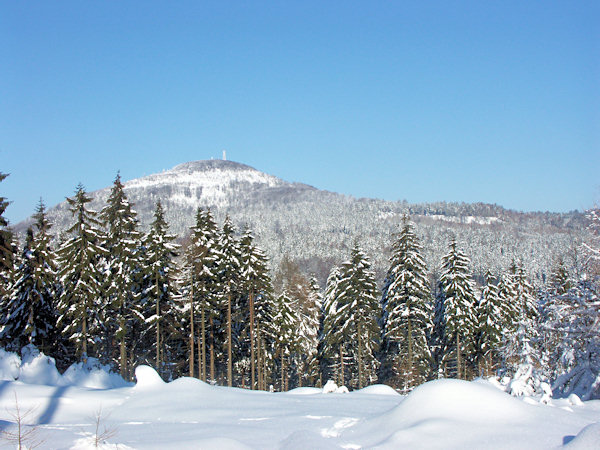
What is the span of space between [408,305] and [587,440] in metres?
27.3

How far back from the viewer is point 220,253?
3030cm

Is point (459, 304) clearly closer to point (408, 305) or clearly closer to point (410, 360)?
point (408, 305)

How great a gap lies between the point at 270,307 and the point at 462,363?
1648 centimetres

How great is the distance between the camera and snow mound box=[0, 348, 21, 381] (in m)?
13.7

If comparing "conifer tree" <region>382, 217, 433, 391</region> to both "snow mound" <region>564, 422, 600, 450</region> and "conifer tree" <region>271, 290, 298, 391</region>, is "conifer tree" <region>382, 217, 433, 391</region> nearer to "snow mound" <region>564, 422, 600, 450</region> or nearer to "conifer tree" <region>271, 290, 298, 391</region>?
"conifer tree" <region>271, 290, 298, 391</region>

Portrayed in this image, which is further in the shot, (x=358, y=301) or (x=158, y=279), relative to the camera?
(x=358, y=301)

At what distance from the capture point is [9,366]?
554 inches

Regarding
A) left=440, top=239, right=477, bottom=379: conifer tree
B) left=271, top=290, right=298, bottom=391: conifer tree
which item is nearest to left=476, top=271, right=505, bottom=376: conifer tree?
left=440, top=239, right=477, bottom=379: conifer tree

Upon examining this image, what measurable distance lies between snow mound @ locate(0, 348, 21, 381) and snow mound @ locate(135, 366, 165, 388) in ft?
12.0

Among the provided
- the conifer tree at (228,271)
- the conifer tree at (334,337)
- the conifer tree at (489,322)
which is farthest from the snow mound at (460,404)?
the conifer tree at (489,322)

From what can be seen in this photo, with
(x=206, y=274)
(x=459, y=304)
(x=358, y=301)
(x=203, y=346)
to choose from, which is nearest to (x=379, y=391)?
(x=206, y=274)

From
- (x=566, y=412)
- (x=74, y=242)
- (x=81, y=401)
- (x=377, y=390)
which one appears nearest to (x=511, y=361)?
(x=377, y=390)

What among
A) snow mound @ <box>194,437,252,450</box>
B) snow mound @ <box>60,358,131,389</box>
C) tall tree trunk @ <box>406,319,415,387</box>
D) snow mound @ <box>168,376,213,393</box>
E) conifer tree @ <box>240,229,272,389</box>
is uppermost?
conifer tree @ <box>240,229,272,389</box>

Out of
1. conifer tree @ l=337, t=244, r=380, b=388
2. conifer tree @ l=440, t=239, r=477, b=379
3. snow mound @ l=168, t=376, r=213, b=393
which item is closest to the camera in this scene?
snow mound @ l=168, t=376, r=213, b=393
